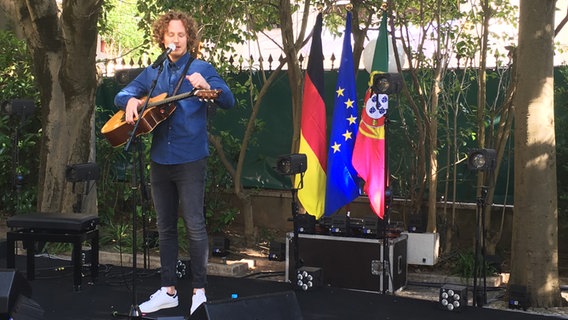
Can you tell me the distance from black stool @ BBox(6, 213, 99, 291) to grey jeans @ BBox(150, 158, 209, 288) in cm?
91

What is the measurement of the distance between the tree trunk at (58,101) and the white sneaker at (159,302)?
2.25m

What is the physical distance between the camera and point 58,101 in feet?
20.4

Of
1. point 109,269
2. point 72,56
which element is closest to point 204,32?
point 72,56

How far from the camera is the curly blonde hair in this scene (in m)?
3.87

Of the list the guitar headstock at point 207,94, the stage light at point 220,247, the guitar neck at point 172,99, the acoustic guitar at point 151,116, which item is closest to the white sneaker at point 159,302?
the acoustic guitar at point 151,116

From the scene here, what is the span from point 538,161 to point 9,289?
3202 millimetres

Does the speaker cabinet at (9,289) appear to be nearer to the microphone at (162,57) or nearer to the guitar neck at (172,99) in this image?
the guitar neck at (172,99)

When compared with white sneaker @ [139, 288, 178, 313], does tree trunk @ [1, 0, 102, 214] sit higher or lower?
higher

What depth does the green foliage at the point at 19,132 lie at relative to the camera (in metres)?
7.63

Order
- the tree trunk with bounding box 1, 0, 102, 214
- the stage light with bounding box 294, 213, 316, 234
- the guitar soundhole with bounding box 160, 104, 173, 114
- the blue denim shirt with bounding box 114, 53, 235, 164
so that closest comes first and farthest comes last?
1. the guitar soundhole with bounding box 160, 104, 173, 114
2. the blue denim shirt with bounding box 114, 53, 235, 164
3. the stage light with bounding box 294, 213, 316, 234
4. the tree trunk with bounding box 1, 0, 102, 214

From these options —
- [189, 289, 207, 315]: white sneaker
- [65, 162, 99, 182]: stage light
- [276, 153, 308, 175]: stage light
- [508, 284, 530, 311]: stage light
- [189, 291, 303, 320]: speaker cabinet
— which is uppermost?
[276, 153, 308, 175]: stage light

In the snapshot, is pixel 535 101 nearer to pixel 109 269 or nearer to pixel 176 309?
pixel 176 309

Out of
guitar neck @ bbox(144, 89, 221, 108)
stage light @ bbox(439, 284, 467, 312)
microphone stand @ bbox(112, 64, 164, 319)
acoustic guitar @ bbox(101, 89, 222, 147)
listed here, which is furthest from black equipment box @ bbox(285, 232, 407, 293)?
guitar neck @ bbox(144, 89, 221, 108)

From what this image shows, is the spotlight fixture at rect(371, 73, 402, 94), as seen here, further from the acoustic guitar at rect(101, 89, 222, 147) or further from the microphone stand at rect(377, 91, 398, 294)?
the acoustic guitar at rect(101, 89, 222, 147)
